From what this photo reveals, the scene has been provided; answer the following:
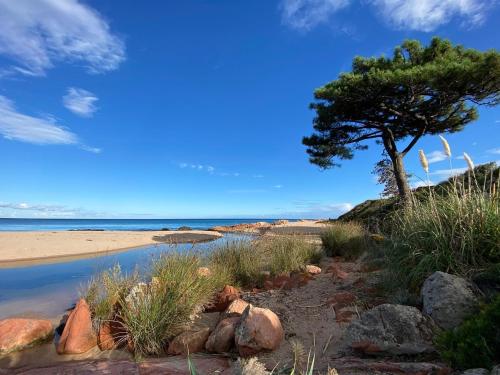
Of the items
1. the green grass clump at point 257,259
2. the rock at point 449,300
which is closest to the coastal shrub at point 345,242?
the green grass clump at point 257,259

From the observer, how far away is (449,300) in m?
3.35

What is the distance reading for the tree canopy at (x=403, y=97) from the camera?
11.8 meters

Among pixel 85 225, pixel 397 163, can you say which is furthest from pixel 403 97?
pixel 85 225

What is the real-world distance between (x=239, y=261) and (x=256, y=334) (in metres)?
3.68

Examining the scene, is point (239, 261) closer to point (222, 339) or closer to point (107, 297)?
point (107, 297)

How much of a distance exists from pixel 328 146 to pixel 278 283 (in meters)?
10.4

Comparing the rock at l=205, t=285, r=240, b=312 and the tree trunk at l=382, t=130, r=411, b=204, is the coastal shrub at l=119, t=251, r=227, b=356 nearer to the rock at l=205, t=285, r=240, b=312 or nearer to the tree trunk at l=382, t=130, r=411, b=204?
the rock at l=205, t=285, r=240, b=312

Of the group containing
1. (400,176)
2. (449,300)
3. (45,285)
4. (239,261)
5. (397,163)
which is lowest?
(45,285)

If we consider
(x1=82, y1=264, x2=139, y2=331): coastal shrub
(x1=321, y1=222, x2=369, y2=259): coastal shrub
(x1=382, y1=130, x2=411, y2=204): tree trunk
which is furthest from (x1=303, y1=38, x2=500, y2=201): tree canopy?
(x1=82, y1=264, x2=139, y2=331): coastal shrub

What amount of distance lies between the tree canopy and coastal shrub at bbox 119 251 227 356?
9.73m

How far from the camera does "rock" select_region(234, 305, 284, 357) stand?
3.77m

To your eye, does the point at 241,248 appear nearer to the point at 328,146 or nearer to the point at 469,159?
the point at 469,159

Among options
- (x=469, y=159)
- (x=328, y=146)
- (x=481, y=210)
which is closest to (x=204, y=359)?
(x=481, y=210)

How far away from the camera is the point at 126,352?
4.29 m
